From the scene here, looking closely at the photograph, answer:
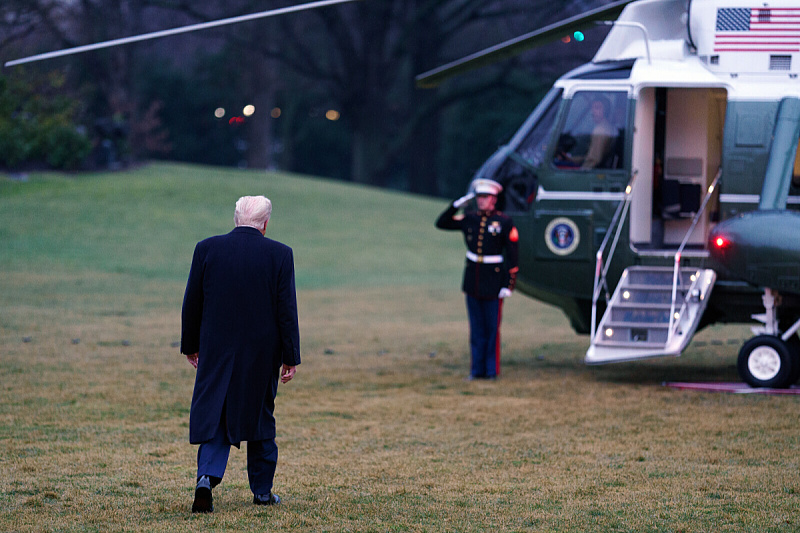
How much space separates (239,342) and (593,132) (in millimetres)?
5665

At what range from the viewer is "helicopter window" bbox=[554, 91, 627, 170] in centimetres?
982

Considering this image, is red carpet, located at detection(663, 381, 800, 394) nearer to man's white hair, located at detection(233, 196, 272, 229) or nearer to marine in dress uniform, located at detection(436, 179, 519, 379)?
marine in dress uniform, located at detection(436, 179, 519, 379)

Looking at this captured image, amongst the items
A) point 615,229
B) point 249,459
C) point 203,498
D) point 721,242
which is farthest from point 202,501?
point 615,229

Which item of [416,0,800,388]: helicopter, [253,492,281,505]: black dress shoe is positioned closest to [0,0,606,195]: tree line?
[416,0,800,388]: helicopter

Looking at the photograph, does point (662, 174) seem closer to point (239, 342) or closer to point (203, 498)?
point (239, 342)

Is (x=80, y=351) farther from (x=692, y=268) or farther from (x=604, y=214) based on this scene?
(x=692, y=268)

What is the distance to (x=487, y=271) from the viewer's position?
9.81 metres

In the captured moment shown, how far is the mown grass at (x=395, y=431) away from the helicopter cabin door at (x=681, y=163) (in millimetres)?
1485

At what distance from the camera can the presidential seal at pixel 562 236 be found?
993 centimetres

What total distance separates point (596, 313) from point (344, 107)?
30.3 meters

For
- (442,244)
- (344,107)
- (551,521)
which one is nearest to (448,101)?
(344,107)

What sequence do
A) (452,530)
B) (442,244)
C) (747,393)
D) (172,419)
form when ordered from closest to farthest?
(452,530), (172,419), (747,393), (442,244)

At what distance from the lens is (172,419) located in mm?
7871

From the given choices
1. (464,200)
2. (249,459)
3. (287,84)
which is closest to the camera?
(249,459)
